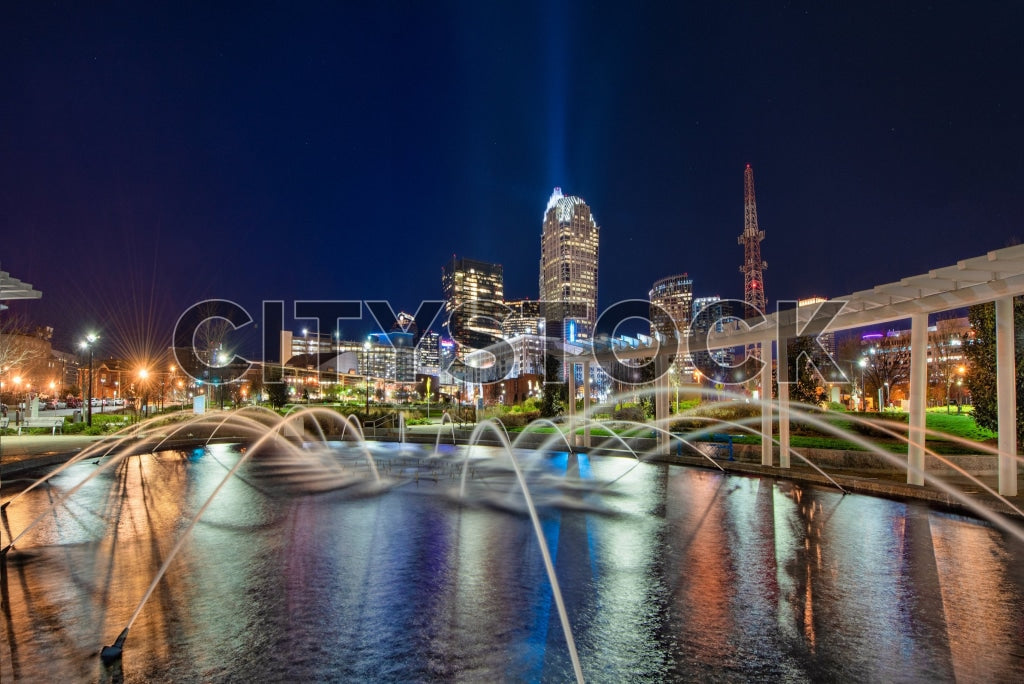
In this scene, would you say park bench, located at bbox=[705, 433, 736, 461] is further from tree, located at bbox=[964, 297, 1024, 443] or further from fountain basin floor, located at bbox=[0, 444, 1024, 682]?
tree, located at bbox=[964, 297, 1024, 443]

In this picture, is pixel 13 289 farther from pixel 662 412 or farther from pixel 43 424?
pixel 43 424

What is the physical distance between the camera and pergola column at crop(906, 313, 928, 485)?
543 inches

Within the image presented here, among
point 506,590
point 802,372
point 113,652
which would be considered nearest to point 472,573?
point 506,590

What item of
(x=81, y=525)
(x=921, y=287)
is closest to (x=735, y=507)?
(x=921, y=287)

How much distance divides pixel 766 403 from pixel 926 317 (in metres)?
5.02

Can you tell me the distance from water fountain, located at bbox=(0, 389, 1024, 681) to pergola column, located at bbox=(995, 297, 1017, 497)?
104cm

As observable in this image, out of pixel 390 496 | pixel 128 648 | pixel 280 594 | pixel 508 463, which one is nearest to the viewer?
pixel 128 648

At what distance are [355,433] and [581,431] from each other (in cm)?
1404

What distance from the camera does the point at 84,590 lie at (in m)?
7.07

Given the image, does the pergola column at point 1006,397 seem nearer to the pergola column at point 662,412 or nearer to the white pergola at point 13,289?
the pergola column at point 662,412

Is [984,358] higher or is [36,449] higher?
[984,358]

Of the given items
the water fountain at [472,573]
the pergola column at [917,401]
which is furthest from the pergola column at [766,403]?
the pergola column at [917,401]

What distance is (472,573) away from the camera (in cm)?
773

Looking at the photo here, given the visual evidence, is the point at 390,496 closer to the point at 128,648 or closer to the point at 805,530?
the point at 128,648
